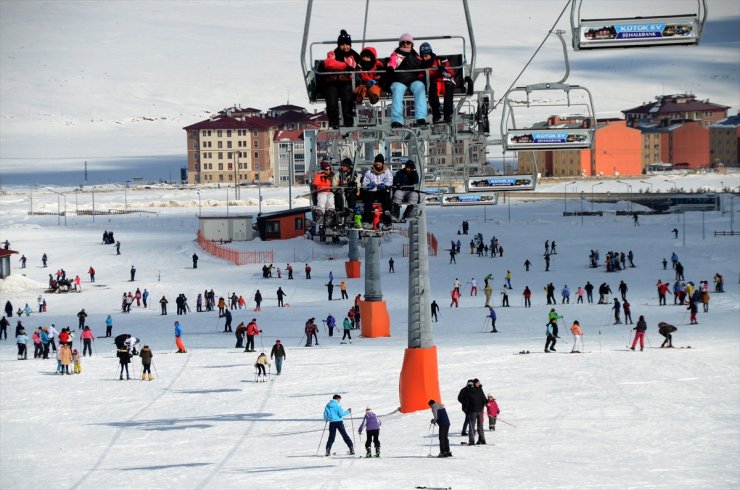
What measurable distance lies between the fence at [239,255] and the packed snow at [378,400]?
7.69 metres

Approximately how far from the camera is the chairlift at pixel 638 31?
9.27 metres

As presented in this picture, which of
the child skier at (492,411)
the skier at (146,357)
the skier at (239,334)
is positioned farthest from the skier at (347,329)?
the child skier at (492,411)

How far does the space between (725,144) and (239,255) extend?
12646 centimetres

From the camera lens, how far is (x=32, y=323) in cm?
3628

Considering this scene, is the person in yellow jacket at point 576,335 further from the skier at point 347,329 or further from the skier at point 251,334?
the skier at point 251,334

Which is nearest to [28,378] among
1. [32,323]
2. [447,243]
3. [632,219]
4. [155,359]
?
[155,359]

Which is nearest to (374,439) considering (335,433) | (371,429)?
(371,429)

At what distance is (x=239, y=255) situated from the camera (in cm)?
5253

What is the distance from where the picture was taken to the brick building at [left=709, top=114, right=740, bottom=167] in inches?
6575

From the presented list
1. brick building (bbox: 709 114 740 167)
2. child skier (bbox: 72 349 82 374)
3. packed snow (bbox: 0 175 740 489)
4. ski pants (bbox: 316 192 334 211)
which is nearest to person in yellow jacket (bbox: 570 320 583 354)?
packed snow (bbox: 0 175 740 489)

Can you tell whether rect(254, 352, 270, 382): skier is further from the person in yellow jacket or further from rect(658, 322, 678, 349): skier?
rect(658, 322, 678, 349): skier

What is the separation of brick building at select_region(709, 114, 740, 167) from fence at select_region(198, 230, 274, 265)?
12278 centimetres

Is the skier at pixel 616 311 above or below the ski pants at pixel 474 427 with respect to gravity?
above

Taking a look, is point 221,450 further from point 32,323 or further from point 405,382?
point 32,323
